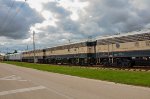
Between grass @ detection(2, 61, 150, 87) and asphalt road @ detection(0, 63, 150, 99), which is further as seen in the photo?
grass @ detection(2, 61, 150, 87)

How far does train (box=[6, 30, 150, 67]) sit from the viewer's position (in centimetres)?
3278

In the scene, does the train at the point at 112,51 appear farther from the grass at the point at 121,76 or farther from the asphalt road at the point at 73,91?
the asphalt road at the point at 73,91

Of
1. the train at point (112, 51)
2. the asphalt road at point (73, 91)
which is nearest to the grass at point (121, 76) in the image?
the asphalt road at point (73, 91)

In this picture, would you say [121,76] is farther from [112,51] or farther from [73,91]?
[112,51]

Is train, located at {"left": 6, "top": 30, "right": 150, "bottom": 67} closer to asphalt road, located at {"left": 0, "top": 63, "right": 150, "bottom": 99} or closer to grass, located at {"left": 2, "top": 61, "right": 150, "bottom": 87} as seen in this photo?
grass, located at {"left": 2, "top": 61, "right": 150, "bottom": 87}

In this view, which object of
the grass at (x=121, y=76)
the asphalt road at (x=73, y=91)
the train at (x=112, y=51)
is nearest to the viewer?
the asphalt road at (x=73, y=91)

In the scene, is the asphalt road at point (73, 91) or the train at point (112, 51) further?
the train at point (112, 51)

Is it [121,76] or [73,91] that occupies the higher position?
[121,76]

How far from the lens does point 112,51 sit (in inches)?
1533

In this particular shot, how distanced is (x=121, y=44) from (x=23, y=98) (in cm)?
2519

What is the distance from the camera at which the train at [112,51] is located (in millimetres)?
32778

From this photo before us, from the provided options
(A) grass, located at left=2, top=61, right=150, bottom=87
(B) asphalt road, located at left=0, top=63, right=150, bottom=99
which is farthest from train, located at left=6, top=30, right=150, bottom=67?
(B) asphalt road, located at left=0, top=63, right=150, bottom=99

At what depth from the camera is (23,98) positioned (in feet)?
42.7

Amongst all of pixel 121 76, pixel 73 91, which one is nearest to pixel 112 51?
pixel 121 76
